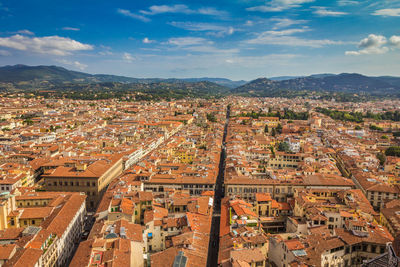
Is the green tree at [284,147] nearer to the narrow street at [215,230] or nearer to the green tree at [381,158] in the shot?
the green tree at [381,158]

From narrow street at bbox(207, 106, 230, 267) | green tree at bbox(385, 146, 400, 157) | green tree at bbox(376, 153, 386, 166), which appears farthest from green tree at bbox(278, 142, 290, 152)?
green tree at bbox(385, 146, 400, 157)

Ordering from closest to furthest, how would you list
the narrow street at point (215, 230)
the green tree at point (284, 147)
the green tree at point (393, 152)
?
the narrow street at point (215, 230) < the green tree at point (393, 152) < the green tree at point (284, 147)

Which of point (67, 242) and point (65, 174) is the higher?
point (65, 174)

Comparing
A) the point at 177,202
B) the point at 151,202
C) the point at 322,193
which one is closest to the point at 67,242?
the point at 151,202

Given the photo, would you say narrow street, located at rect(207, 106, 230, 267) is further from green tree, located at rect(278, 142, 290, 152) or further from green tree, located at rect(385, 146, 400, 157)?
green tree, located at rect(385, 146, 400, 157)

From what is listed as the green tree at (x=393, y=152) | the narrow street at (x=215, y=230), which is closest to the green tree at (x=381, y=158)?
the green tree at (x=393, y=152)

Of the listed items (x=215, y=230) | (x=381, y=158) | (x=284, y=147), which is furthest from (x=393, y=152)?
(x=215, y=230)

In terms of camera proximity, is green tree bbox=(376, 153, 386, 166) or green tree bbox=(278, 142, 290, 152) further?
green tree bbox=(278, 142, 290, 152)

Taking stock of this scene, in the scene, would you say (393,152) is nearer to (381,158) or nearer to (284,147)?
(381,158)

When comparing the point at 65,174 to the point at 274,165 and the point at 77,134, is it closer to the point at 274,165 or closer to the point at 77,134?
the point at 274,165

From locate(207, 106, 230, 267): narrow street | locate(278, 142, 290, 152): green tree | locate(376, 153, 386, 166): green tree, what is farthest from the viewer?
locate(278, 142, 290, 152): green tree

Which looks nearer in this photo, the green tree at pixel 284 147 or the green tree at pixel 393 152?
the green tree at pixel 393 152
